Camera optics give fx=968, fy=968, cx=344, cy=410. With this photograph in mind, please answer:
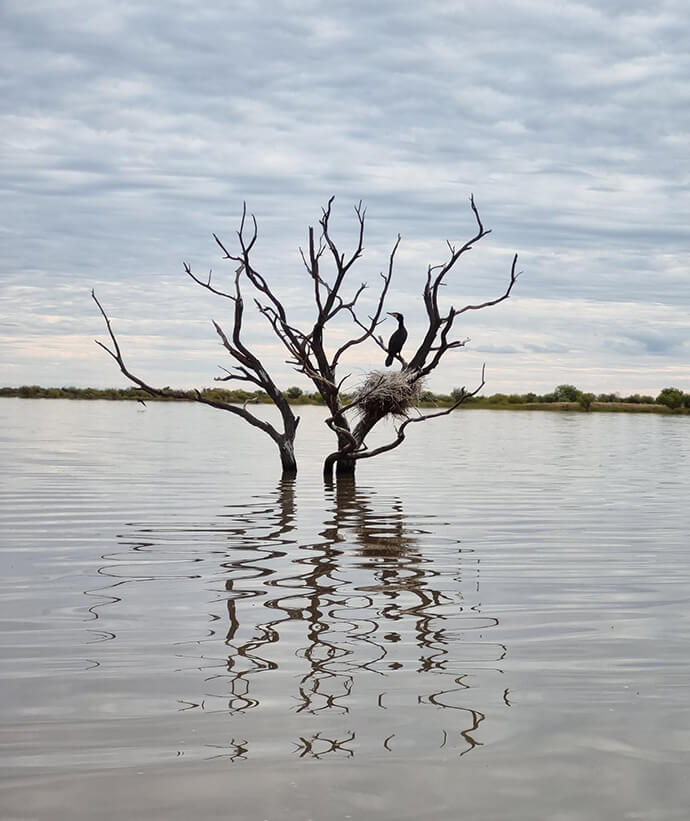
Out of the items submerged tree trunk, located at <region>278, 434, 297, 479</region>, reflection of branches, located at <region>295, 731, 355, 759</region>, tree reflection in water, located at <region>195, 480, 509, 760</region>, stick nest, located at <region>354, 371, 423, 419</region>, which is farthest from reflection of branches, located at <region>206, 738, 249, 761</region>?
submerged tree trunk, located at <region>278, 434, 297, 479</region>

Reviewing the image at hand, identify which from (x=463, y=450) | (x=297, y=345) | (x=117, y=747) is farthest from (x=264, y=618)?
(x=463, y=450)

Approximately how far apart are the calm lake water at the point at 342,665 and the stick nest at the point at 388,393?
4.56 m

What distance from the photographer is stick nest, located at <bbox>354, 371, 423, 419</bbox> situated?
1847 centimetres

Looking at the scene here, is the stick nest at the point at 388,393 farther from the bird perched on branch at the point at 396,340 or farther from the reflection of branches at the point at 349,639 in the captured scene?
the reflection of branches at the point at 349,639

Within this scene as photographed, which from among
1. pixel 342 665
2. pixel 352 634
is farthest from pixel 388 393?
pixel 342 665

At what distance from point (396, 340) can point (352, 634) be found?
13.2 m


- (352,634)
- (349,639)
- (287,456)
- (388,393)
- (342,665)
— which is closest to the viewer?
(342,665)

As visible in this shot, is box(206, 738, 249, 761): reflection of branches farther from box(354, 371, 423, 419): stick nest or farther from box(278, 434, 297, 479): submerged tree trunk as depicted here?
box(278, 434, 297, 479): submerged tree trunk

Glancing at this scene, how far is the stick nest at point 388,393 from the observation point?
Answer: 18.5m

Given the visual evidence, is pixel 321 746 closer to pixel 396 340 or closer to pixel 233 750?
pixel 233 750

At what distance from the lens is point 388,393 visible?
18.4 m

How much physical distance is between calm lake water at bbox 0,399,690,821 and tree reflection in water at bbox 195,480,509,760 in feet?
0.08

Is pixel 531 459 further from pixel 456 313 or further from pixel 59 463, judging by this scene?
pixel 59 463

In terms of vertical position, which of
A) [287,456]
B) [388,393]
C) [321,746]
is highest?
[388,393]
